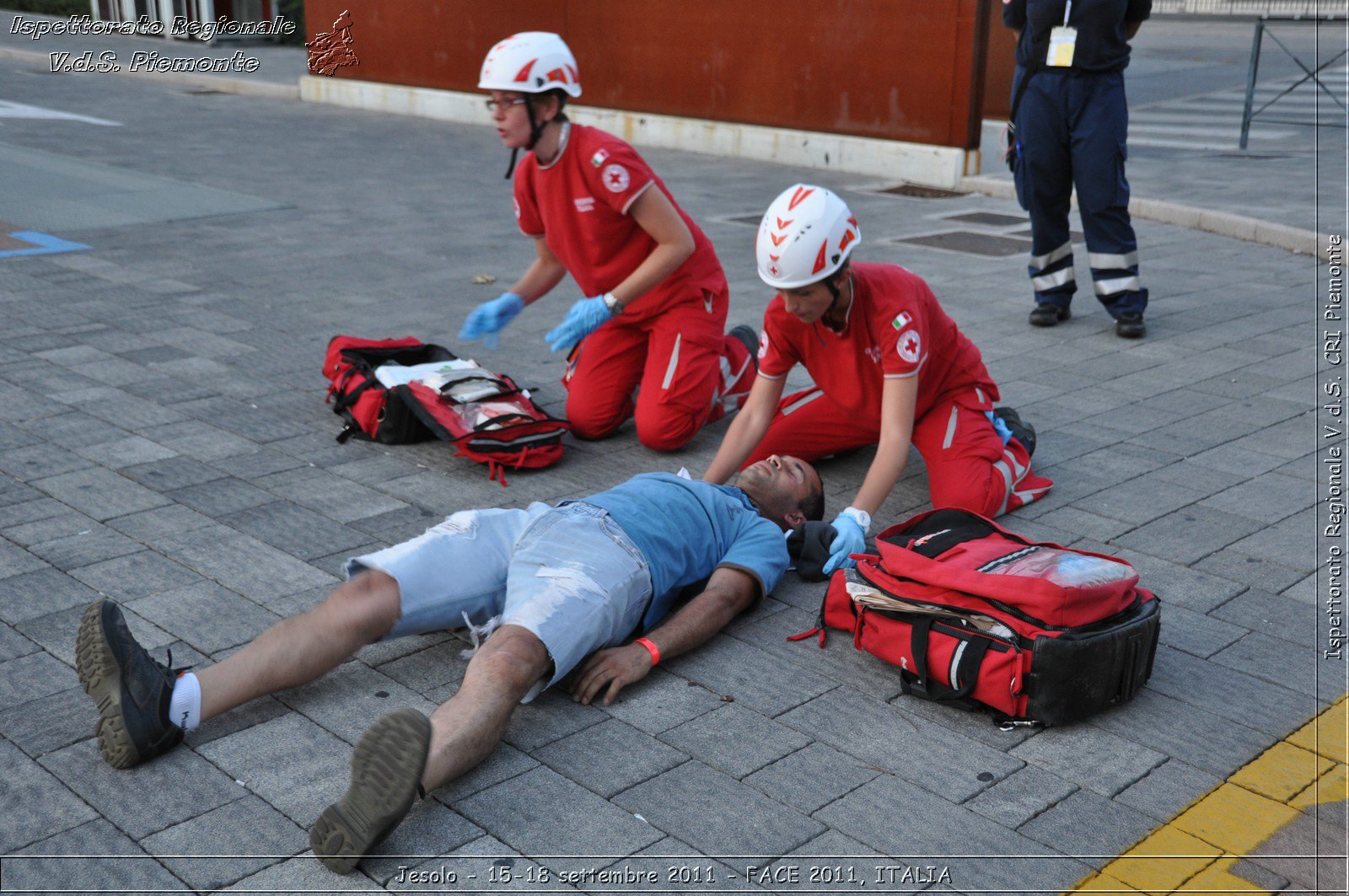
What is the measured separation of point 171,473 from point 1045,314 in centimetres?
486

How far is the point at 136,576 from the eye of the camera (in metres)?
4.08

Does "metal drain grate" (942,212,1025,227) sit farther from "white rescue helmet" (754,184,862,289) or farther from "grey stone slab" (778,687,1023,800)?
"grey stone slab" (778,687,1023,800)

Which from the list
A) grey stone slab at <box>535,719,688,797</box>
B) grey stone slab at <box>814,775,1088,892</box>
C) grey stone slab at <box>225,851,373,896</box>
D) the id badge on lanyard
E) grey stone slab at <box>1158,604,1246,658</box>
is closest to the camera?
grey stone slab at <box>225,851,373,896</box>

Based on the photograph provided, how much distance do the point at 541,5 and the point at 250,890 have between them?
541 inches

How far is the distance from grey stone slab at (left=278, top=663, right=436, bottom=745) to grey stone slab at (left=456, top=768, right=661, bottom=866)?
1.33ft

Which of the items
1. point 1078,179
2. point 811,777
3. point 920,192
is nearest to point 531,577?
point 811,777

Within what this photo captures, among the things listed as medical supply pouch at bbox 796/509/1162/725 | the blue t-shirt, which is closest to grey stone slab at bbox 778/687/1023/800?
medical supply pouch at bbox 796/509/1162/725

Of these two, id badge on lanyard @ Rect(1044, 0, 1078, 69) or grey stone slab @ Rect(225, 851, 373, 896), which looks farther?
id badge on lanyard @ Rect(1044, 0, 1078, 69)

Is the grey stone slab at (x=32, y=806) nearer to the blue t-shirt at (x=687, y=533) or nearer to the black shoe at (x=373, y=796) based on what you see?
the black shoe at (x=373, y=796)

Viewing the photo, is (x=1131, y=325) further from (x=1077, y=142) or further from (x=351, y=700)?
(x=351, y=700)

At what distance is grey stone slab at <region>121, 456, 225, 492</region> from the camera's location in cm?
488

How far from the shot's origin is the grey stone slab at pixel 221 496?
4.66 meters

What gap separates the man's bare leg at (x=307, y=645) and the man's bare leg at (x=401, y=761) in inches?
15.7

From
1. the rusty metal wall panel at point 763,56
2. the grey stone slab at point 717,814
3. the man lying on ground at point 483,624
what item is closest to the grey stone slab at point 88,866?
the man lying on ground at point 483,624
